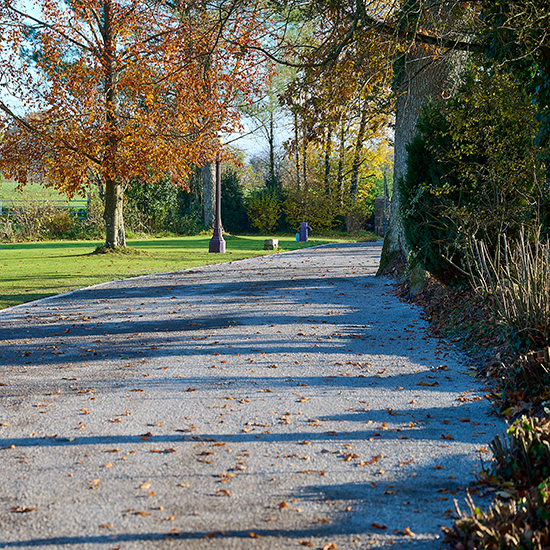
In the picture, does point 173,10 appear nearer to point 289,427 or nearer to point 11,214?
point 11,214

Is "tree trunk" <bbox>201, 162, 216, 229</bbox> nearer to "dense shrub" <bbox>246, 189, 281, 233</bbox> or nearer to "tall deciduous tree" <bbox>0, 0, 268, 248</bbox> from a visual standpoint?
"dense shrub" <bbox>246, 189, 281, 233</bbox>

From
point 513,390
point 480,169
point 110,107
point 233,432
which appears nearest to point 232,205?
point 110,107

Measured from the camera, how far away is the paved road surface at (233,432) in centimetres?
320

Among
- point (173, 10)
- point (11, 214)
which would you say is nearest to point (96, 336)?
point (173, 10)

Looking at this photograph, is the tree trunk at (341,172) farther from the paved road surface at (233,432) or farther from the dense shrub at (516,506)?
the dense shrub at (516,506)

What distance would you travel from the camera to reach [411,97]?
12.4m

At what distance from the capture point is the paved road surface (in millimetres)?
3195

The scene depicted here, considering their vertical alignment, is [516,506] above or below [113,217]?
below

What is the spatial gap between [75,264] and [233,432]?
46.9 ft

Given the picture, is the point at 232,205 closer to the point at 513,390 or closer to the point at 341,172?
the point at 341,172

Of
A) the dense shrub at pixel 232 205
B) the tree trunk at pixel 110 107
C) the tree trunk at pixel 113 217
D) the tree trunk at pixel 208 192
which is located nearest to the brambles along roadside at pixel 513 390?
the tree trunk at pixel 110 107

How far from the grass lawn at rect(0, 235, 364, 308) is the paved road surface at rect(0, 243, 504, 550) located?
3732mm

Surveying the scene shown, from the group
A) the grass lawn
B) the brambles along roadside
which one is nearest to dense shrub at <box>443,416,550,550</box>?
the brambles along roadside

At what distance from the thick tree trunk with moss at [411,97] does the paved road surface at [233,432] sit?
4.45 metres
